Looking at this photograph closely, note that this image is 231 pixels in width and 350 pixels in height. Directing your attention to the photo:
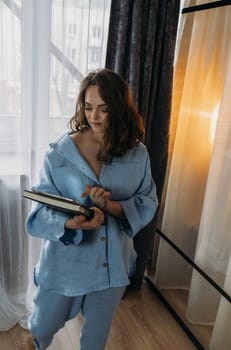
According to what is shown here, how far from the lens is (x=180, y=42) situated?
6.08 feet

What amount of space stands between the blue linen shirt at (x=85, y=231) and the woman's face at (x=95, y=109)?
115 mm

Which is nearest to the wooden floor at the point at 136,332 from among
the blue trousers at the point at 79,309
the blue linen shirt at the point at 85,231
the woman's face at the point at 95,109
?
the blue trousers at the point at 79,309

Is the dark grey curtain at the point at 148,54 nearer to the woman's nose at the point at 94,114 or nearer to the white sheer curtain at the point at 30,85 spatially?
the white sheer curtain at the point at 30,85

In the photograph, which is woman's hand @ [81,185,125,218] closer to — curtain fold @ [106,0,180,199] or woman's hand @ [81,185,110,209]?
woman's hand @ [81,185,110,209]

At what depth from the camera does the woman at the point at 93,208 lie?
3.57 ft

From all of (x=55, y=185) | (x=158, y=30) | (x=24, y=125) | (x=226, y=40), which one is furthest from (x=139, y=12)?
Answer: (x=55, y=185)

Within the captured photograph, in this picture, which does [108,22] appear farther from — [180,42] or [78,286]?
[78,286]

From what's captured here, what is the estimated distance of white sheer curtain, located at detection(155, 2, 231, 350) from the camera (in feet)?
5.26

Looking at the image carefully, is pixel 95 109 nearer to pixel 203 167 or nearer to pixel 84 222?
pixel 84 222

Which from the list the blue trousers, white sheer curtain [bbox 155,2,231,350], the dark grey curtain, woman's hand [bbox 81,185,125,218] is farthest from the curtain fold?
the blue trousers

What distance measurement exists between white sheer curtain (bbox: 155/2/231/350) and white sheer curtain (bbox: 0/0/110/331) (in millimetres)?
515

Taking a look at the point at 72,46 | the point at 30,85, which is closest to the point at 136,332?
the point at 30,85

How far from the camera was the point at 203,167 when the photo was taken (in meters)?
1.86

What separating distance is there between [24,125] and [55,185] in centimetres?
57
